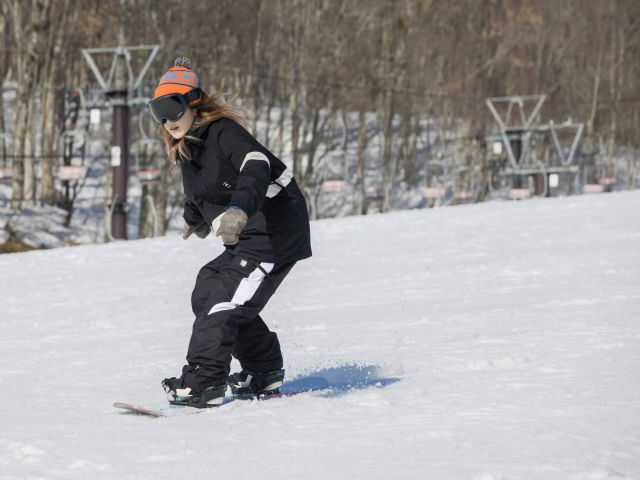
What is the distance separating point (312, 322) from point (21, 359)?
188 cm

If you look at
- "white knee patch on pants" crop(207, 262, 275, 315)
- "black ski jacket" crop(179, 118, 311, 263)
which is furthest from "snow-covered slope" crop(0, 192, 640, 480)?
"black ski jacket" crop(179, 118, 311, 263)

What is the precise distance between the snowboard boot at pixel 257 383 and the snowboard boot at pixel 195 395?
0.29m

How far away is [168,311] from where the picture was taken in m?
7.86

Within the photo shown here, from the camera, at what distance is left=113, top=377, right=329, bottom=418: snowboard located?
13.4 ft

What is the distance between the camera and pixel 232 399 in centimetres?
458

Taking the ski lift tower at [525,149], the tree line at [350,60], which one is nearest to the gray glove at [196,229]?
the tree line at [350,60]

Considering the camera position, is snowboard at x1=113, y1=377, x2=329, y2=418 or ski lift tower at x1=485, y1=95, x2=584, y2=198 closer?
snowboard at x1=113, y1=377, x2=329, y2=418

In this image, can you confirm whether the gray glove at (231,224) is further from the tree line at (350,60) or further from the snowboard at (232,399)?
the tree line at (350,60)

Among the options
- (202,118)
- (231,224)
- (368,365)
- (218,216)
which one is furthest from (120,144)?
(231,224)

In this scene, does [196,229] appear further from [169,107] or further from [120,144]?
[120,144]

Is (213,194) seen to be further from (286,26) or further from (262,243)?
(286,26)

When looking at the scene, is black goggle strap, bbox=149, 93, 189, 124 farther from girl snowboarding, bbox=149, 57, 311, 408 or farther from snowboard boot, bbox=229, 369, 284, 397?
snowboard boot, bbox=229, 369, 284, 397

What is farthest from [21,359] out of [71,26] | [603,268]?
[71,26]

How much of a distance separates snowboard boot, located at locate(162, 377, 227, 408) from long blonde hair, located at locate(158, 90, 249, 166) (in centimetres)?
80
